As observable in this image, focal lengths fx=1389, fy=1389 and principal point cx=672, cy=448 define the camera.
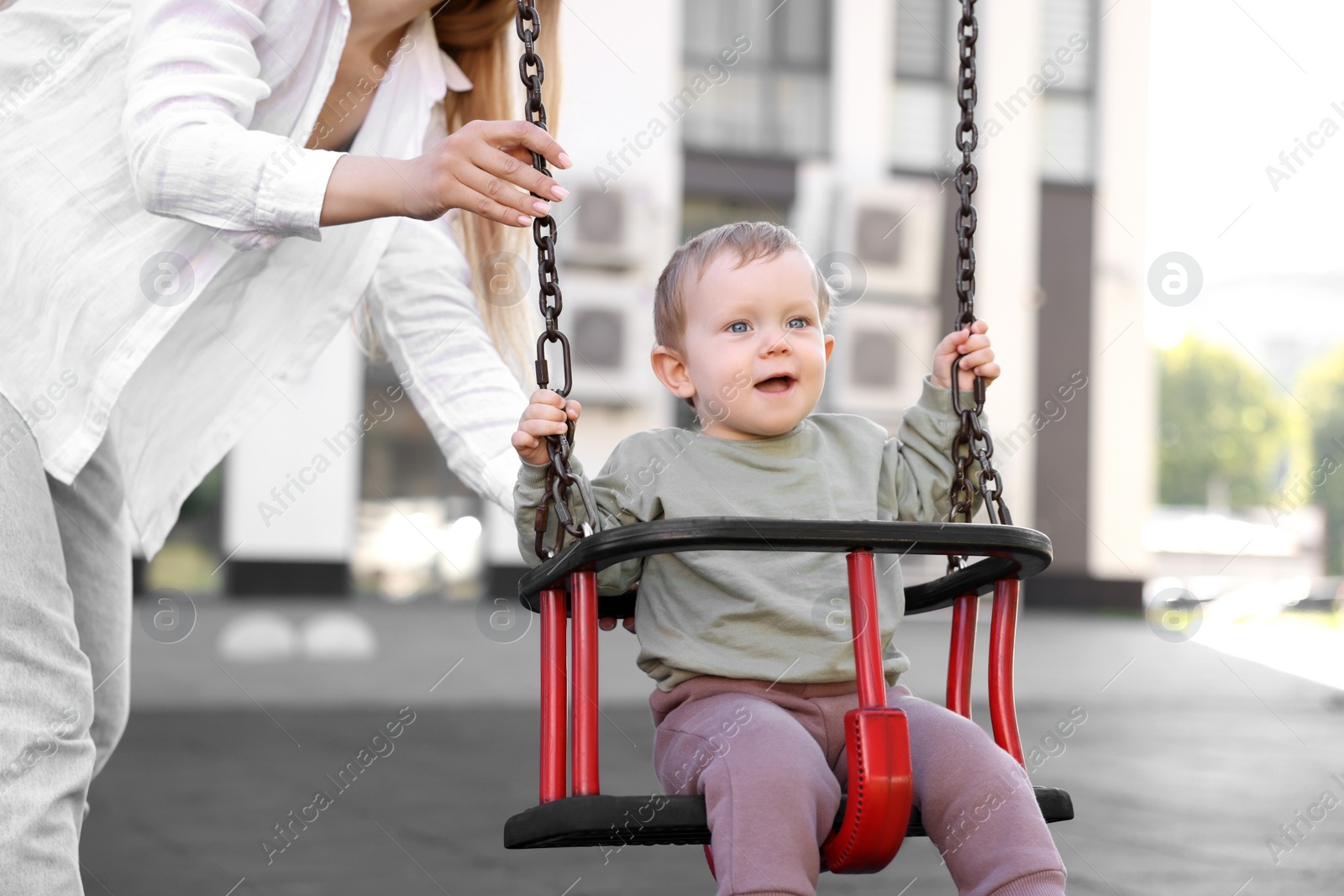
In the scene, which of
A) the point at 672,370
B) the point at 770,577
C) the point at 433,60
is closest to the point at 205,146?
the point at 433,60

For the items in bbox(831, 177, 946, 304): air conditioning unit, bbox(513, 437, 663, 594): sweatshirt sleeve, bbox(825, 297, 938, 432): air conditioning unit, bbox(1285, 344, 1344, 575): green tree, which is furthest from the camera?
bbox(1285, 344, 1344, 575): green tree

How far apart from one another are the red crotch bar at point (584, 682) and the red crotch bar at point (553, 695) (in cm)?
4

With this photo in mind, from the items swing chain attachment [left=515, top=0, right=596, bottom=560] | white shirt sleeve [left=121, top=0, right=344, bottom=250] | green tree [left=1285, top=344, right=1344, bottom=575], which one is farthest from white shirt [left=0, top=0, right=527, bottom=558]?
green tree [left=1285, top=344, right=1344, bottom=575]

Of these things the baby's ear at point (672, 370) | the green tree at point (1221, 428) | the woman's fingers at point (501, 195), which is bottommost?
the green tree at point (1221, 428)

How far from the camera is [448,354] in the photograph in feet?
7.27

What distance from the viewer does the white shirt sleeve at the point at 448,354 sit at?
2.16 metres

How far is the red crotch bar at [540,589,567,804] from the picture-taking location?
163 cm

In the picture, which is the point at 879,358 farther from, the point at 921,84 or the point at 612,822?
the point at 612,822

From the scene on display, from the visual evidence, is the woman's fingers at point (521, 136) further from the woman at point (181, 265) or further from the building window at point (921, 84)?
the building window at point (921, 84)

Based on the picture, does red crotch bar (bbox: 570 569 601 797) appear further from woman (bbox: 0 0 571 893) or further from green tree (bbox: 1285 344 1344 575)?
green tree (bbox: 1285 344 1344 575)

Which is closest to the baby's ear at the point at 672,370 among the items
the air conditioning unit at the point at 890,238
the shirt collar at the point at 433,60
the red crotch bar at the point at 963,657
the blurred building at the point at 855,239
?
the red crotch bar at the point at 963,657

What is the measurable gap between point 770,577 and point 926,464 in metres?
0.36

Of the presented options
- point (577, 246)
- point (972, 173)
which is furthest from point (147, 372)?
point (577, 246)

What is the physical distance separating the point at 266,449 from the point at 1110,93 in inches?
416
